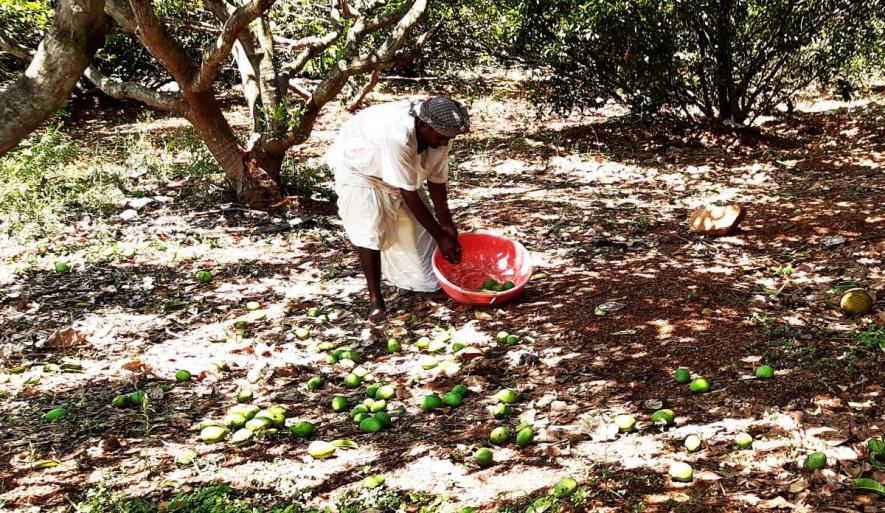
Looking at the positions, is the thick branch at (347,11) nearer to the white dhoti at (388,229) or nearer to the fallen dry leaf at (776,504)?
the white dhoti at (388,229)

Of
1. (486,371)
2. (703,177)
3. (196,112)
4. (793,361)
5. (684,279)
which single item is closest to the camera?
(793,361)

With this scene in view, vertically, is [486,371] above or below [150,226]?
below

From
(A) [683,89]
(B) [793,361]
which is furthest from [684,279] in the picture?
(A) [683,89]

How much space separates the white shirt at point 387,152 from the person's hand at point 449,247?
0.42 metres

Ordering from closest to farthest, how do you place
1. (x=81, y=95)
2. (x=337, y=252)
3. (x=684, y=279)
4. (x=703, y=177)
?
1. (x=684, y=279)
2. (x=337, y=252)
3. (x=703, y=177)
4. (x=81, y=95)

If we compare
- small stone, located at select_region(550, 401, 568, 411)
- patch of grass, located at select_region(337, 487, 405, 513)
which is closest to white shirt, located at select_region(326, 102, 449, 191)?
small stone, located at select_region(550, 401, 568, 411)

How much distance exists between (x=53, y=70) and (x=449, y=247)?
2.72 m

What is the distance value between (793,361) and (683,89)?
250 inches

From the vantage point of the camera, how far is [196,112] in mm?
7145

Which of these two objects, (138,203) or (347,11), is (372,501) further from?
(347,11)

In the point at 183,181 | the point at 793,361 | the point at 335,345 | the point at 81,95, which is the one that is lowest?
the point at 793,361

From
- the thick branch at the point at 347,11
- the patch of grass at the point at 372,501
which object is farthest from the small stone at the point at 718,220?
the thick branch at the point at 347,11

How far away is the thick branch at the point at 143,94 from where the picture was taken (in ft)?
23.3

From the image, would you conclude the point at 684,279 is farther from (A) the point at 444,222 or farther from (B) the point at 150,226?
(B) the point at 150,226
